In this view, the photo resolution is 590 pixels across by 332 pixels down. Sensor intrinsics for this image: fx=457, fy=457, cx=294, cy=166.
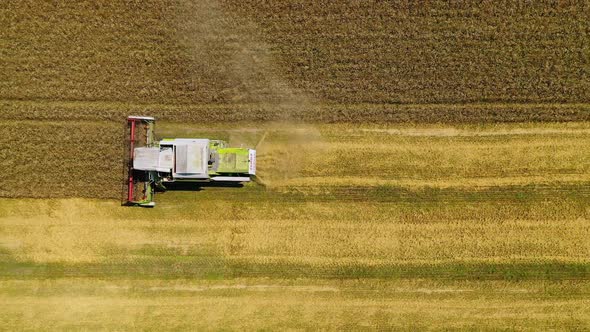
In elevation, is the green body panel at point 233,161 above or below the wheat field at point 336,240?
above

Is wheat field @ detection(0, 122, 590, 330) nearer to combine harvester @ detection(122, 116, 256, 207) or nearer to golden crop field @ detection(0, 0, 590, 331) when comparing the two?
golden crop field @ detection(0, 0, 590, 331)

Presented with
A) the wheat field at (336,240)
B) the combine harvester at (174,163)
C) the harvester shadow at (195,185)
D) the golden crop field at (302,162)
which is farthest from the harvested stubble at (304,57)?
the harvester shadow at (195,185)

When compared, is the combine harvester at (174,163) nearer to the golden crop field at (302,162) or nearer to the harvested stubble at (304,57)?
the golden crop field at (302,162)

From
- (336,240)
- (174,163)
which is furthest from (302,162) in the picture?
(174,163)

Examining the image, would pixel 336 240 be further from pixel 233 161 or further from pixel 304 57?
pixel 304 57

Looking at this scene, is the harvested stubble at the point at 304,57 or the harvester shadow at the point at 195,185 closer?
the harvested stubble at the point at 304,57

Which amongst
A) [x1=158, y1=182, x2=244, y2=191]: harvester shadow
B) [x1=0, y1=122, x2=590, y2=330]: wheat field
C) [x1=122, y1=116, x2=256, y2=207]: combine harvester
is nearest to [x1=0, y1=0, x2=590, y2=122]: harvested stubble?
[x1=0, y1=122, x2=590, y2=330]: wheat field

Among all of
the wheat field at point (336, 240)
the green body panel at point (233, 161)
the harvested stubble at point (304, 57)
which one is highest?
the harvested stubble at point (304, 57)

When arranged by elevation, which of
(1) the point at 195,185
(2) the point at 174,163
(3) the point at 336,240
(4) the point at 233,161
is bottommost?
(3) the point at 336,240
